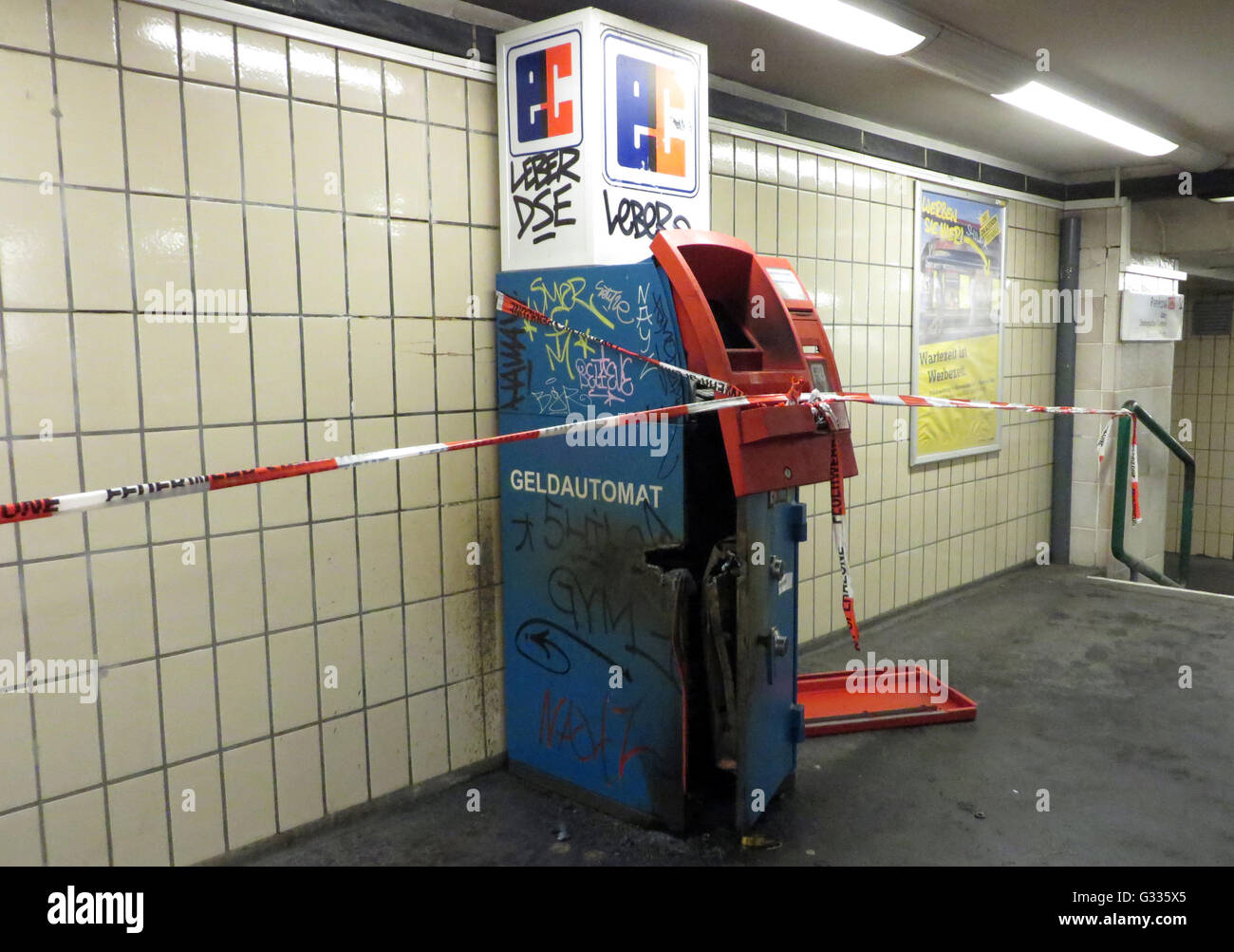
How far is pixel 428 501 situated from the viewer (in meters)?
3.15

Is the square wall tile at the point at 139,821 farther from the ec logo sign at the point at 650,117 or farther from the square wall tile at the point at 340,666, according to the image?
the ec logo sign at the point at 650,117

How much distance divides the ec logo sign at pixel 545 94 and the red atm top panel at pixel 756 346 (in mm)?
523

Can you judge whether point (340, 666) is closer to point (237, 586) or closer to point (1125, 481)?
point (237, 586)

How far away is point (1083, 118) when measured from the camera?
4.77 metres

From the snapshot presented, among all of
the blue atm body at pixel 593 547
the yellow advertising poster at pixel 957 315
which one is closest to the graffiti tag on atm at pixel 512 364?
the blue atm body at pixel 593 547

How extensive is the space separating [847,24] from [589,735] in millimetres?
2652

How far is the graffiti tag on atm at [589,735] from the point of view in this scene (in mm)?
2967

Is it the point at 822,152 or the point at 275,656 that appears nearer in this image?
the point at 275,656

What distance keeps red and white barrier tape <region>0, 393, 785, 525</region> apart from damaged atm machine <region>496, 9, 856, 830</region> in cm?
5

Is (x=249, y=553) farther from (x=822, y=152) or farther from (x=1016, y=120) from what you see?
(x=1016, y=120)

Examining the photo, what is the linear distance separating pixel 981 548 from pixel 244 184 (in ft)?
16.5

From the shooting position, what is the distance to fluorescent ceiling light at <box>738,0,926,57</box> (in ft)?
10.2

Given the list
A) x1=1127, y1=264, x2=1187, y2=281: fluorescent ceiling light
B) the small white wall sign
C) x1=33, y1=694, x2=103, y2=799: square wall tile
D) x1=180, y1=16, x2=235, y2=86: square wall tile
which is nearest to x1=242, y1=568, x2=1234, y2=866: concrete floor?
x1=33, y1=694, x2=103, y2=799: square wall tile
